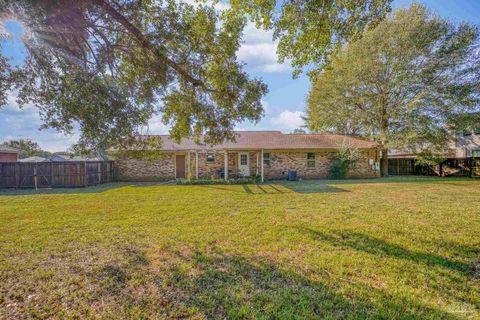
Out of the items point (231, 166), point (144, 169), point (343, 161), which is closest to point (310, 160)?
point (343, 161)

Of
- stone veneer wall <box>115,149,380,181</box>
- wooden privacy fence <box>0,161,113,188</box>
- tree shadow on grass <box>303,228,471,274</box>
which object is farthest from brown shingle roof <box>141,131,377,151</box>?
tree shadow on grass <box>303,228,471,274</box>

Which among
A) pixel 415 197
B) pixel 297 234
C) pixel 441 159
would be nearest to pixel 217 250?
pixel 297 234

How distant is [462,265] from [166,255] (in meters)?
4.79

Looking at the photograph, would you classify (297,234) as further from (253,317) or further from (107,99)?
(107,99)

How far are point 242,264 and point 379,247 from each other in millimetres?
2663

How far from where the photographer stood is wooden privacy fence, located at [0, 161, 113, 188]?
14055 millimetres

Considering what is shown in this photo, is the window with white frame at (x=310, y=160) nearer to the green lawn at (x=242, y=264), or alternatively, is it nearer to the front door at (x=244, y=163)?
the front door at (x=244, y=163)

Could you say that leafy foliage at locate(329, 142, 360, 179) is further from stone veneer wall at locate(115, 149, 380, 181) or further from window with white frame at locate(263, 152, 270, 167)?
window with white frame at locate(263, 152, 270, 167)

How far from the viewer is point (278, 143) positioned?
61.0 feet

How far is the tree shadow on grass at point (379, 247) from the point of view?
3832 mm

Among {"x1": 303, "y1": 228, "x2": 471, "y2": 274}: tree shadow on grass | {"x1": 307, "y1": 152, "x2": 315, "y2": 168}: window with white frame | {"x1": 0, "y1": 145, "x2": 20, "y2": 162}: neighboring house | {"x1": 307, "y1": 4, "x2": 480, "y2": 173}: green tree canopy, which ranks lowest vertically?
{"x1": 303, "y1": 228, "x2": 471, "y2": 274}: tree shadow on grass

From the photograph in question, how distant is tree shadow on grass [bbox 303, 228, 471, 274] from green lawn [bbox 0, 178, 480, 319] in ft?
0.10

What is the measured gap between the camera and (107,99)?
221 inches

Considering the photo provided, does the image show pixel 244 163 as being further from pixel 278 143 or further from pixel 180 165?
pixel 180 165
